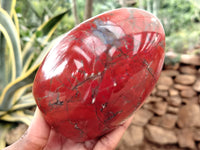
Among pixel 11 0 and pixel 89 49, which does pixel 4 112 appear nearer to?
pixel 11 0

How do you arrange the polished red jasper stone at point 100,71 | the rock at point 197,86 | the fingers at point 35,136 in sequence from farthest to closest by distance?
the rock at point 197,86
the fingers at point 35,136
the polished red jasper stone at point 100,71

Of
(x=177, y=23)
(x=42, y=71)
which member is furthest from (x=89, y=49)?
(x=177, y=23)

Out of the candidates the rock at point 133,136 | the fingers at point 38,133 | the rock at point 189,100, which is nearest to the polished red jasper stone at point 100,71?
the fingers at point 38,133

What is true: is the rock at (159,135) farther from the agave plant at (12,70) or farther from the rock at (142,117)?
the agave plant at (12,70)

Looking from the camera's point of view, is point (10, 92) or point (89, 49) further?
point (10, 92)

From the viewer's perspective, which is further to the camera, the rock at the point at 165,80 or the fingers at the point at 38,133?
the rock at the point at 165,80

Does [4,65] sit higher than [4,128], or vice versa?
[4,65]

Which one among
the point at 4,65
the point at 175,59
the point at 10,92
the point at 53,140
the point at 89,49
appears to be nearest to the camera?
the point at 89,49

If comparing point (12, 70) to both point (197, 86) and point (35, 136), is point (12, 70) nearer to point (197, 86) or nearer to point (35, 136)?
point (35, 136)
